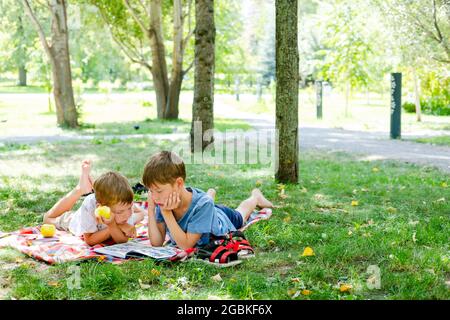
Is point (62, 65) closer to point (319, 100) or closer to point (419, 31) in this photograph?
point (319, 100)

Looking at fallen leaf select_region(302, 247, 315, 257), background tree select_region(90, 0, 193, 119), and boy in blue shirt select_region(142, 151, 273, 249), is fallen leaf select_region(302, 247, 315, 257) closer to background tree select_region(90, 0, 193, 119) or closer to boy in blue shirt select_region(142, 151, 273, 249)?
boy in blue shirt select_region(142, 151, 273, 249)

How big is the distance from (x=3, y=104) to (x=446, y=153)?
24.4m

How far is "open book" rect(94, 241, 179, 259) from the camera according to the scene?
4.86 meters

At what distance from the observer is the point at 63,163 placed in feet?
35.2

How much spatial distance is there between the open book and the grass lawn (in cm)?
17

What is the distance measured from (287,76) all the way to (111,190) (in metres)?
3.61

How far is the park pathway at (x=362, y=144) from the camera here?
11.4 metres

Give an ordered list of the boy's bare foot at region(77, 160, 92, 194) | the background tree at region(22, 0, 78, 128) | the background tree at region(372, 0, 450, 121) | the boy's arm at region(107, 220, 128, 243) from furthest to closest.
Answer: the background tree at region(22, 0, 78, 128)
the background tree at region(372, 0, 450, 121)
the boy's bare foot at region(77, 160, 92, 194)
the boy's arm at region(107, 220, 128, 243)

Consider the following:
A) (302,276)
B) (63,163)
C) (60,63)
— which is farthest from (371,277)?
(60,63)

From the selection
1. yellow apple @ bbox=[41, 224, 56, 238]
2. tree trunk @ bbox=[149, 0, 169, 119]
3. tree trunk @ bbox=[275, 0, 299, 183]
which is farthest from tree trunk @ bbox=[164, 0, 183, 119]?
yellow apple @ bbox=[41, 224, 56, 238]

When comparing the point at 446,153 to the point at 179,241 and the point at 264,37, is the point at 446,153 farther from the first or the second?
the point at 264,37

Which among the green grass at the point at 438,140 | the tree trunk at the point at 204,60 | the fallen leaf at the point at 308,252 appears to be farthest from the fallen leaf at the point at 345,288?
the green grass at the point at 438,140

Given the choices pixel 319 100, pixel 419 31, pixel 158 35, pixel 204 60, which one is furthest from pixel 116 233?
pixel 319 100

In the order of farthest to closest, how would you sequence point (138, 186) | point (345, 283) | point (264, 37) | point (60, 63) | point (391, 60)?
point (264, 37), point (391, 60), point (60, 63), point (138, 186), point (345, 283)
